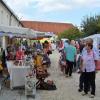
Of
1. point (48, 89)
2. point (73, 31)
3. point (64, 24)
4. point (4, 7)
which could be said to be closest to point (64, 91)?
point (48, 89)

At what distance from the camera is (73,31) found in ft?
258

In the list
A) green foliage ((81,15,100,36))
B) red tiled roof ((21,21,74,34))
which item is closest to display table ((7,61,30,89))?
green foliage ((81,15,100,36))

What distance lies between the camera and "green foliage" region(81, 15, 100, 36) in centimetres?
5874

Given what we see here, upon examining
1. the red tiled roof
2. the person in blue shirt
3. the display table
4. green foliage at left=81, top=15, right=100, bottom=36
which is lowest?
the display table

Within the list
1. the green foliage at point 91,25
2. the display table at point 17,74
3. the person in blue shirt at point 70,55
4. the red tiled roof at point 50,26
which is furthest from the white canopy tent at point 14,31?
the red tiled roof at point 50,26

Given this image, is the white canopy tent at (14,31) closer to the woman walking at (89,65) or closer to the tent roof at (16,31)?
the tent roof at (16,31)

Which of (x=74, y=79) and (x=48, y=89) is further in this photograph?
(x=74, y=79)

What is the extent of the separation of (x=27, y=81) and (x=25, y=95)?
472 millimetres

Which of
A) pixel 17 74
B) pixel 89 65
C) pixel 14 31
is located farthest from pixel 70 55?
pixel 89 65

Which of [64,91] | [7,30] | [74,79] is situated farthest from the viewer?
[74,79]

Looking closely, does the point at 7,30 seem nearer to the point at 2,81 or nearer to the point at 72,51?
the point at 2,81

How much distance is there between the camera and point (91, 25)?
61.2m

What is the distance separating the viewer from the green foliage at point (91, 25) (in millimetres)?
58737

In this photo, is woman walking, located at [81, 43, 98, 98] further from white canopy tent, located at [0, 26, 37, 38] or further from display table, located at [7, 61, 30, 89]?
white canopy tent, located at [0, 26, 37, 38]
